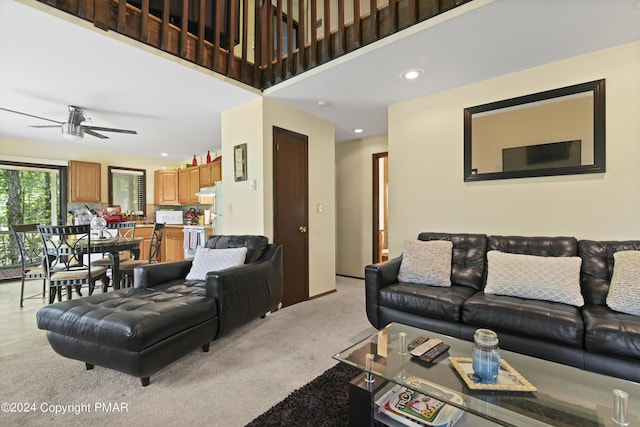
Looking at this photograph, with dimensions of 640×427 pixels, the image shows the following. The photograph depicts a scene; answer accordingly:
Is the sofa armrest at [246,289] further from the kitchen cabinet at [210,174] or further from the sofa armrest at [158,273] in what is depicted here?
the kitchen cabinet at [210,174]

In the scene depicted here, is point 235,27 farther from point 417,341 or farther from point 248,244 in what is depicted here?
point 417,341

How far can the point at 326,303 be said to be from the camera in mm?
3604

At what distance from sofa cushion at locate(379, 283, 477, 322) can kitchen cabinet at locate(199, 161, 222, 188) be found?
407 cm

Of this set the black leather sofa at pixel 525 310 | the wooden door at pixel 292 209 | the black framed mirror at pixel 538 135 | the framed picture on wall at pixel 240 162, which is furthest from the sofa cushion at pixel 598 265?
the framed picture on wall at pixel 240 162

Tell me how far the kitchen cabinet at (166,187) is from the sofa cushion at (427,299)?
539 centimetres

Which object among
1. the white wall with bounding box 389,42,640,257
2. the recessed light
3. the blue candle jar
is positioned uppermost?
the recessed light

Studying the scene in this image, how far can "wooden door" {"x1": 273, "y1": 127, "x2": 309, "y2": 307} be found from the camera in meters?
3.43

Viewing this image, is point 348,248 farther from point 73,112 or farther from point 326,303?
A: point 73,112

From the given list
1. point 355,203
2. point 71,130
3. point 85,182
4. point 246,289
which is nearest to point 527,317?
point 246,289

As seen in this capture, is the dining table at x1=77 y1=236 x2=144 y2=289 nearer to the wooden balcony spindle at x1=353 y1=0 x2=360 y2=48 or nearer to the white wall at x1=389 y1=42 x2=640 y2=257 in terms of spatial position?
the white wall at x1=389 y1=42 x2=640 y2=257

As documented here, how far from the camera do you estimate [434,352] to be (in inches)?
58.7

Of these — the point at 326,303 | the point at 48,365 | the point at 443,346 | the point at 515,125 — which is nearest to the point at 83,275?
the point at 48,365

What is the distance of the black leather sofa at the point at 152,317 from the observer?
5.72 feet

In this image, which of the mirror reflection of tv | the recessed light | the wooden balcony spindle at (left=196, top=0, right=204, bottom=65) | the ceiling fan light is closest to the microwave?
the ceiling fan light
